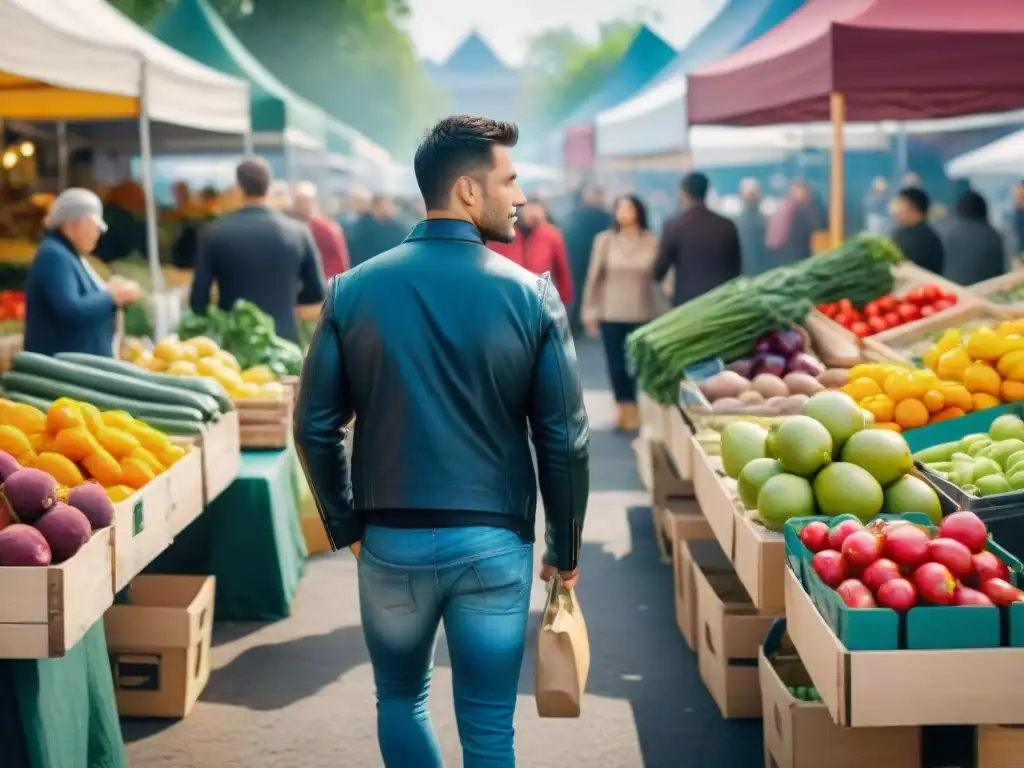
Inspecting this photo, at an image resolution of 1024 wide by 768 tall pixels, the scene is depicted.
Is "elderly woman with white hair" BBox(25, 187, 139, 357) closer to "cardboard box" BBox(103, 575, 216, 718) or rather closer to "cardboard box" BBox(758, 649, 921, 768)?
"cardboard box" BBox(103, 575, 216, 718)

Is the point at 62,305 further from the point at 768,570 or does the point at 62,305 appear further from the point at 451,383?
the point at 451,383

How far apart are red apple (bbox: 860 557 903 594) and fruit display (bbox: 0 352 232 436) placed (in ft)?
9.77

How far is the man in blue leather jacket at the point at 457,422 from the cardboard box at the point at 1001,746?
116 cm

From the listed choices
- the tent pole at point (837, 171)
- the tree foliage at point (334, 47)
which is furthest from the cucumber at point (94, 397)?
the tree foliage at point (334, 47)

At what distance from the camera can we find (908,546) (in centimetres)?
373

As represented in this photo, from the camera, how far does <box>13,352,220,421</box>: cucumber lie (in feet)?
18.8

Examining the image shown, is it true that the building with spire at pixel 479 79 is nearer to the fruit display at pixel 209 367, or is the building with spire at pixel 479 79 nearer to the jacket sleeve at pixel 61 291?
the fruit display at pixel 209 367

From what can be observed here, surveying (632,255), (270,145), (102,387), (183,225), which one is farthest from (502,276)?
(270,145)

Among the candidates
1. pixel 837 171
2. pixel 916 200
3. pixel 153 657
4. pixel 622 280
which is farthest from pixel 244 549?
pixel 916 200

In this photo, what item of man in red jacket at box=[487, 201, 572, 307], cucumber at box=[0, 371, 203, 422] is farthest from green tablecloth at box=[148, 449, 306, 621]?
man in red jacket at box=[487, 201, 572, 307]

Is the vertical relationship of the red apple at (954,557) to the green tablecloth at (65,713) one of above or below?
above

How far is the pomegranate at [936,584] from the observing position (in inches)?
141

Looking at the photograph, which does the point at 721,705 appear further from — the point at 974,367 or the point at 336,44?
the point at 336,44

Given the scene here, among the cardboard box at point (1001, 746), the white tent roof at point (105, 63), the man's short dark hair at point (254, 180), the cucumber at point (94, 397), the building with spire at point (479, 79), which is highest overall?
the building with spire at point (479, 79)
